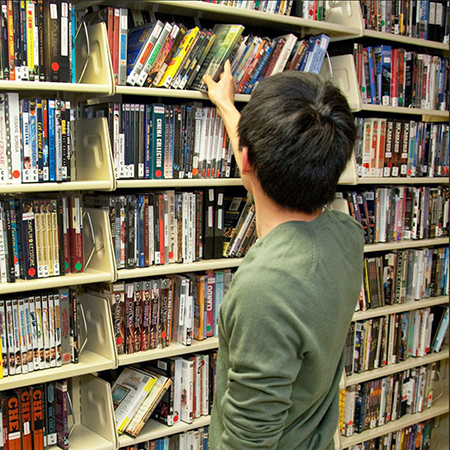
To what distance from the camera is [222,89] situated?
207 cm

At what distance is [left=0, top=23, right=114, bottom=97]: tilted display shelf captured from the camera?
1.78m

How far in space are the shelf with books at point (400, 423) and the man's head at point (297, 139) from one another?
66.1 inches

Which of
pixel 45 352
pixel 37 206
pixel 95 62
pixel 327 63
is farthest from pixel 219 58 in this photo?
pixel 45 352

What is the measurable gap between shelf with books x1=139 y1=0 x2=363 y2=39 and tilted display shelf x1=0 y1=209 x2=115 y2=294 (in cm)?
73

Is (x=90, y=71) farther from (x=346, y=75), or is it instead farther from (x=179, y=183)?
(x=346, y=75)

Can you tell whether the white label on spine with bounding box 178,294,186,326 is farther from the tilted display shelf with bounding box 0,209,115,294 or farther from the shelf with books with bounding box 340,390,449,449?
the shelf with books with bounding box 340,390,449,449

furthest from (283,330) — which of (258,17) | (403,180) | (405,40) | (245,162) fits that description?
(405,40)

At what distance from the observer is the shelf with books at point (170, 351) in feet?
6.59

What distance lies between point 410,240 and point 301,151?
172 cm

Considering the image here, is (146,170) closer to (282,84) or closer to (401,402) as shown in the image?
(282,84)

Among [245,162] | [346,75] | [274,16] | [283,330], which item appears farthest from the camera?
[346,75]

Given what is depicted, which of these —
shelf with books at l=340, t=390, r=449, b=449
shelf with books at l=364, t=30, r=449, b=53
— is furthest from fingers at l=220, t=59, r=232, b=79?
shelf with books at l=340, t=390, r=449, b=449

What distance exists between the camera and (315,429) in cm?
141

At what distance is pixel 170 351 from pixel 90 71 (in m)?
0.97
